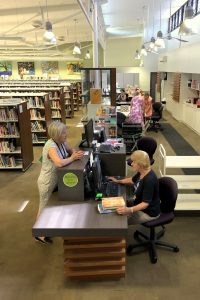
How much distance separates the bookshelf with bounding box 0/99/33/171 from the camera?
21.3ft

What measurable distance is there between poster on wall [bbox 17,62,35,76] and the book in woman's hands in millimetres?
22732

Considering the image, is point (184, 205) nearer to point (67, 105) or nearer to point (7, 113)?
point (7, 113)

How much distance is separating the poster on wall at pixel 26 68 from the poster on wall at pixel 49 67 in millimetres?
918

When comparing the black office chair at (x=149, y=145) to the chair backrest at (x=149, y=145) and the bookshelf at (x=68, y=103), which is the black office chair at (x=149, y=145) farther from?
the bookshelf at (x=68, y=103)

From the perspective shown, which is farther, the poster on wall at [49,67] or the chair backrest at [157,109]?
the poster on wall at [49,67]

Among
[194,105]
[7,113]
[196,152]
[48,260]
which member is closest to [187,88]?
[194,105]

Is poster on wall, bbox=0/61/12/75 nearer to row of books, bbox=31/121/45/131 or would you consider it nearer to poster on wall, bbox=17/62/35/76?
poster on wall, bbox=17/62/35/76

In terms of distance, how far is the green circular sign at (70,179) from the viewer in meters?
3.08

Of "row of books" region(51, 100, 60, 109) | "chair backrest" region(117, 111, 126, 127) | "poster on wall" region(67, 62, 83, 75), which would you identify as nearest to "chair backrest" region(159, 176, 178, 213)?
"chair backrest" region(117, 111, 126, 127)

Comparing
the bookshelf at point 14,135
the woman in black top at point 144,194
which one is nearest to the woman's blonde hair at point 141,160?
the woman in black top at point 144,194

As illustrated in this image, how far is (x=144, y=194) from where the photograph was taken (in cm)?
320

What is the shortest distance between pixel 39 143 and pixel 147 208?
20.5 ft

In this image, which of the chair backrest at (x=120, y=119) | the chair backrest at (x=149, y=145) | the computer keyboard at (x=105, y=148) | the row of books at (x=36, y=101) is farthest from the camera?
the row of books at (x=36, y=101)

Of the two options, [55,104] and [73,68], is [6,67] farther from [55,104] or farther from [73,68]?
[55,104]
